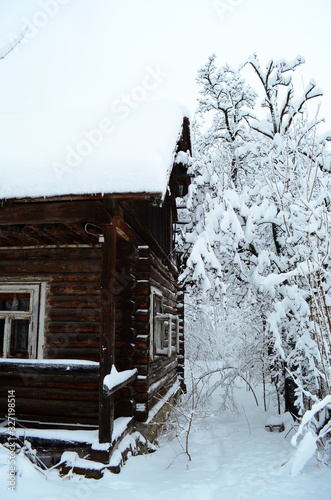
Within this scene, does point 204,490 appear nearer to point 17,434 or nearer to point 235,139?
point 17,434

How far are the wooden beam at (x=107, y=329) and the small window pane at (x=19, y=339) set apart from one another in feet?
7.84

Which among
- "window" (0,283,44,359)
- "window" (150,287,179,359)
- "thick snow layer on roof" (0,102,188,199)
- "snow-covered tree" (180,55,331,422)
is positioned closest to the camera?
"thick snow layer on roof" (0,102,188,199)

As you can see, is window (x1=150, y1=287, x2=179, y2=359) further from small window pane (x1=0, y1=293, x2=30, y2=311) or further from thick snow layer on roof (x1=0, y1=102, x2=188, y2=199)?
thick snow layer on roof (x1=0, y1=102, x2=188, y2=199)

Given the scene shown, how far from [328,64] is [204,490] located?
18.1 ft

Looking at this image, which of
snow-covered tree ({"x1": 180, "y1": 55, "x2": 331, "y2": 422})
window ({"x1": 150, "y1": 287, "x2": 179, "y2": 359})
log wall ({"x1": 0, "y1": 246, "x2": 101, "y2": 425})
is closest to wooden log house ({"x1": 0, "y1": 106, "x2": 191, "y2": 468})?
log wall ({"x1": 0, "y1": 246, "x2": 101, "y2": 425})

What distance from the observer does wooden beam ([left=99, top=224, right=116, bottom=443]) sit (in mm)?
5254

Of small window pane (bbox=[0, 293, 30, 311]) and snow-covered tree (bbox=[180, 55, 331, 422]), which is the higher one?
snow-covered tree (bbox=[180, 55, 331, 422])

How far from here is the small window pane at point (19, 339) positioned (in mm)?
7117

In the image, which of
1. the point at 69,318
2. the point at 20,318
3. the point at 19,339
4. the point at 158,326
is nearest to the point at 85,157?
the point at 69,318

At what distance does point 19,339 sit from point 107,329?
2590mm

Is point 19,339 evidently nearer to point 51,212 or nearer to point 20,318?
point 20,318

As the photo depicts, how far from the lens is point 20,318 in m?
7.01

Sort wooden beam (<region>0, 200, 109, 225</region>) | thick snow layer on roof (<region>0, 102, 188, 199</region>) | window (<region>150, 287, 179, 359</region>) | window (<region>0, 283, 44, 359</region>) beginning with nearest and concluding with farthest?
thick snow layer on roof (<region>0, 102, 188, 199</region>) → wooden beam (<region>0, 200, 109, 225</region>) → window (<region>0, 283, 44, 359</region>) → window (<region>150, 287, 179, 359</region>)

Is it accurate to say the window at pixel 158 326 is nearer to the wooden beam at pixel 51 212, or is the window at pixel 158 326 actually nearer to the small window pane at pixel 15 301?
the small window pane at pixel 15 301
